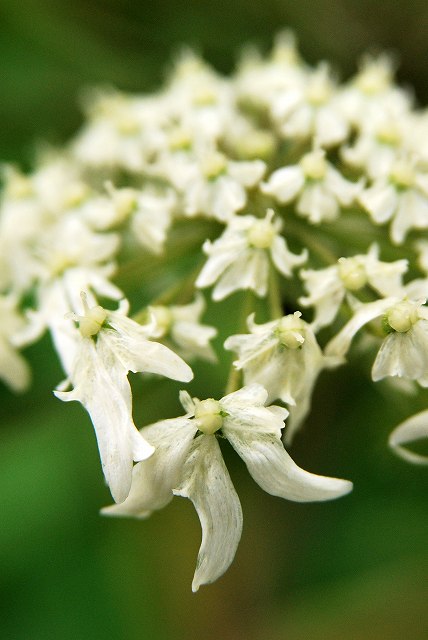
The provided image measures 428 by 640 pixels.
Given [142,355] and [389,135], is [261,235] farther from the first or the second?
[389,135]

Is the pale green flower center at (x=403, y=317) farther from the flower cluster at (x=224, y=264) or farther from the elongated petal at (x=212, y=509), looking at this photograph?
the elongated petal at (x=212, y=509)

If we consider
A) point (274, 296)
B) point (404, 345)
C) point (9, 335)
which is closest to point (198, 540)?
point (9, 335)

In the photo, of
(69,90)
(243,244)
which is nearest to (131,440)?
(243,244)

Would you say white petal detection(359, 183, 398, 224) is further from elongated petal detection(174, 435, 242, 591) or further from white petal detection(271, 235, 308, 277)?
elongated petal detection(174, 435, 242, 591)

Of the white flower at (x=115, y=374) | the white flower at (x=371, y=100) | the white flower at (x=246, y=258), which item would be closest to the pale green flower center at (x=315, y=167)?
the white flower at (x=246, y=258)

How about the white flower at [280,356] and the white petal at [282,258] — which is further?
the white petal at [282,258]

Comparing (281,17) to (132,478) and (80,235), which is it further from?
(132,478)

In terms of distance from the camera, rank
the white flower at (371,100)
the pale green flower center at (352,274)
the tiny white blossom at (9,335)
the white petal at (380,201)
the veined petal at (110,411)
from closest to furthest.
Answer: the veined petal at (110,411) < the pale green flower center at (352,274) < the white petal at (380,201) < the tiny white blossom at (9,335) < the white flower at (371,100)
